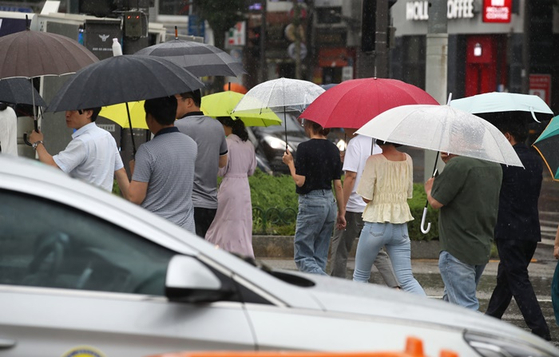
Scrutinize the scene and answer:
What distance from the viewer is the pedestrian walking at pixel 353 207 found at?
334 inches

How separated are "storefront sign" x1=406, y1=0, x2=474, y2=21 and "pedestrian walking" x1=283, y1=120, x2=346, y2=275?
32.0m

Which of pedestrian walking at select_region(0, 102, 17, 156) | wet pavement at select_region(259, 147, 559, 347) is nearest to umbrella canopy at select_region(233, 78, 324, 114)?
wet pavement at select_region(259, 147, 559, 347)

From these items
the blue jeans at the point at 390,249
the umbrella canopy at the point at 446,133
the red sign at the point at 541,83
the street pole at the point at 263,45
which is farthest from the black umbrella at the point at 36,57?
the street pole at the point at 263,45

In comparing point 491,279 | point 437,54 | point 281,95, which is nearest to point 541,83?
point 437,54

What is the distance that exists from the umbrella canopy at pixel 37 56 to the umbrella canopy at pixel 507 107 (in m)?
3.17

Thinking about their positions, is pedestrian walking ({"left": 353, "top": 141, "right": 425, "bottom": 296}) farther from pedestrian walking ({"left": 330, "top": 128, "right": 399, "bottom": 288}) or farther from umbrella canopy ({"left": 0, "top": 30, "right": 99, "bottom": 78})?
umbrella canopy ({"left": 0, "top": 30, "right": 99, "bottom": 78})

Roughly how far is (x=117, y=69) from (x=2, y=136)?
3491 mm

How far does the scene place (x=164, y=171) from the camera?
5832mm

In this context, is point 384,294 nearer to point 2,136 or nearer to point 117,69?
point 117,69

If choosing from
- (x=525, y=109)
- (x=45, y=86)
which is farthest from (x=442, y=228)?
(x=45, y=86)

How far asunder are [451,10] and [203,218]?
34.2 meters

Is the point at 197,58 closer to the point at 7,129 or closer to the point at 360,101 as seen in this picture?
the point at 360,101

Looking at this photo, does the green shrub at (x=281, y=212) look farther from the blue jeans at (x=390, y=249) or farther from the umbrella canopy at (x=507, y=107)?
the blue jeans at (x=390, y=249)

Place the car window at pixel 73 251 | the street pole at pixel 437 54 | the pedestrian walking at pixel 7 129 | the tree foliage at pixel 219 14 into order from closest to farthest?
the car window at pixel 73 251 < the pedestrian walking at pixel 7 129 < the street pole at pixel 437 54 < the tree foliage at pixel 219 14
